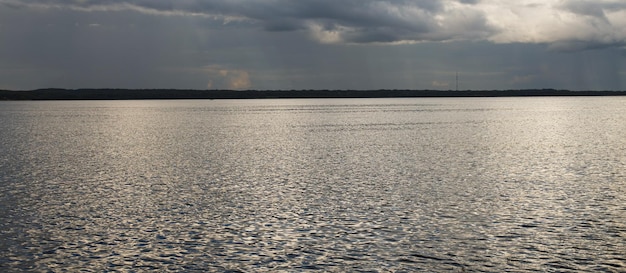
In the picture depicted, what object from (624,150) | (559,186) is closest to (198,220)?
(559,186)

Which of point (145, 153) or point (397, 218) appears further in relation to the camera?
point (145, 153)

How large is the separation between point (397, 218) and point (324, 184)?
27.0 ft

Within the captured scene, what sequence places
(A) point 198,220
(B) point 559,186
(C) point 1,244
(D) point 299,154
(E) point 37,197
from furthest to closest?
(D) point 299,154 → (B) point 559,186 → (E) point 37,197 → (A) point 198,220 → (C) point 1,244

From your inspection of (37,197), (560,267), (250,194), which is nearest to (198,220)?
(250,194)

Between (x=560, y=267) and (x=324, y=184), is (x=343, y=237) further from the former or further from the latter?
(x=324, y=184)

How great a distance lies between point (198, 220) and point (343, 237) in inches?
216

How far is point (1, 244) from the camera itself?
17.6 m

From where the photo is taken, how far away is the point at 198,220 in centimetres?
2112

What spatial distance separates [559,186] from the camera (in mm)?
27844

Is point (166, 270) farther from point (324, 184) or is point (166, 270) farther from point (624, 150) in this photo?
point (624, 150)

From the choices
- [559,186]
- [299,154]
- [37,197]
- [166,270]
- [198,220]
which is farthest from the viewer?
[299,154]

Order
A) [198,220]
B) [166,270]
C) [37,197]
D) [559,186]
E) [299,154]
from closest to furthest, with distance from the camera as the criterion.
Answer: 1. [166,270]
2. [198,220]
3. [37,197]
4. [559,186]
5. [299,154]

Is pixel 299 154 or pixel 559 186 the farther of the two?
pixel 299 154

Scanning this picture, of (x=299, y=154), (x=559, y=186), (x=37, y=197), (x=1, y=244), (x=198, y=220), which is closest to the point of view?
(x=1, y=244)
